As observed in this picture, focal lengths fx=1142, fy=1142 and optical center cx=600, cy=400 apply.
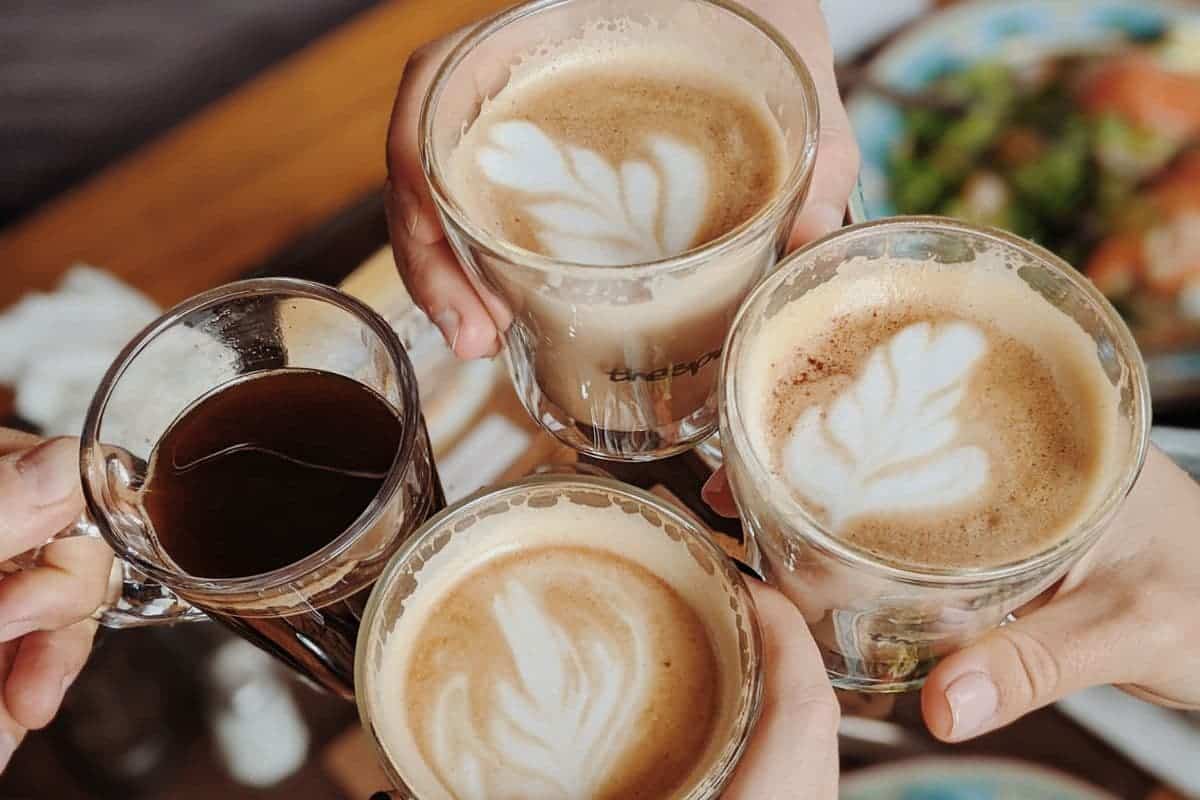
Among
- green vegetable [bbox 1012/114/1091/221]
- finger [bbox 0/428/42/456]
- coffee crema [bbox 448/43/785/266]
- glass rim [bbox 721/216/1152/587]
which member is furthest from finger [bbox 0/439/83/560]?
green vegetable [bbox 1012/114/1091/221]

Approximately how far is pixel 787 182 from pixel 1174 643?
410mm

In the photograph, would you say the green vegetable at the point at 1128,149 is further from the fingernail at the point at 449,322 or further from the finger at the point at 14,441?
the finger at the point at 14,441

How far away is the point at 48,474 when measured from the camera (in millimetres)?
761

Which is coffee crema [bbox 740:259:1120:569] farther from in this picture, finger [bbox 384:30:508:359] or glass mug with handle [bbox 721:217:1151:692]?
finger [bbox 384:30:508:359]

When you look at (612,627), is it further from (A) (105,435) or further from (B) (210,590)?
(A) (105,435)

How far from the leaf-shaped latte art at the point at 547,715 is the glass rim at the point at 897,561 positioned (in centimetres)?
13

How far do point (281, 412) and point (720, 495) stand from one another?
31 cm

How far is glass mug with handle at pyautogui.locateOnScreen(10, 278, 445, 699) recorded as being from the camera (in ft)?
2.26

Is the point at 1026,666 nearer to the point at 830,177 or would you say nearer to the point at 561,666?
the point at 561,666

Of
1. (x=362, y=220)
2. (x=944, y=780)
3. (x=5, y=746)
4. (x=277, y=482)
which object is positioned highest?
(x=277, y=482)

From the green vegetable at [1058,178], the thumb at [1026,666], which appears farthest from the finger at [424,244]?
the green vegetable at [1058,178]

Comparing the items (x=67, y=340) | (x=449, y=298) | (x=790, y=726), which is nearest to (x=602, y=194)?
(x=449, y=298)

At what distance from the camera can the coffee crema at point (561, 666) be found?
64 cm

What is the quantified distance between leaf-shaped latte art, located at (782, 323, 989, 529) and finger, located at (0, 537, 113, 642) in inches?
19.5
